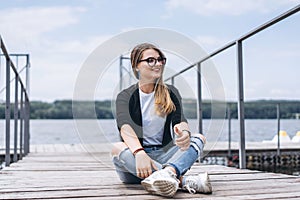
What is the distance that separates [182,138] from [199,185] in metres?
0.16

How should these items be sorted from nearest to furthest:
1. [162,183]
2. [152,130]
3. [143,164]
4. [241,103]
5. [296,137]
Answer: [162,183]
[143,164]
[152,130]
[241,103]
[296,137]

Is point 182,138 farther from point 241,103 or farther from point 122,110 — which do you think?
point 241,103

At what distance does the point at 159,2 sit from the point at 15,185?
9.53 ft

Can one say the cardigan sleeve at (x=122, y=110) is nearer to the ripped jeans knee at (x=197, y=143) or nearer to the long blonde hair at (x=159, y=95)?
the long blonde hair at (x=159, y=95)

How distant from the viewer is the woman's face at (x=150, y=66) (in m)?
1.52

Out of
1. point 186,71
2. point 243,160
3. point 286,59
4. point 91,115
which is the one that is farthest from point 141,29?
point 286,59

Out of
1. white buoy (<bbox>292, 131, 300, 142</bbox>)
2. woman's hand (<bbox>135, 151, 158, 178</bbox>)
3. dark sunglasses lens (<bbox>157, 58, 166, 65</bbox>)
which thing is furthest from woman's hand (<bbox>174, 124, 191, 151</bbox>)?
white buoy (<bbox>292, 131, 300, 142</bbox>)

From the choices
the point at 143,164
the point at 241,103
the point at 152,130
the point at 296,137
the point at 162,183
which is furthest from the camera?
the point at 296,137

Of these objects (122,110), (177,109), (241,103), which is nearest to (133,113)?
(122,110)

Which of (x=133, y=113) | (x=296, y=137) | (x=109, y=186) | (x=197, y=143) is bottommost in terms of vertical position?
(x=296, y=137)

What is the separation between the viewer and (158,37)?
1.52m

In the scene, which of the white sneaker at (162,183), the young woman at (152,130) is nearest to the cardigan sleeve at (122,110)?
the young woman at (152,130)

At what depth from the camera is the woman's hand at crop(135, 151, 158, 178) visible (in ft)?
4.74

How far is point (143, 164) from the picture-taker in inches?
57.2
